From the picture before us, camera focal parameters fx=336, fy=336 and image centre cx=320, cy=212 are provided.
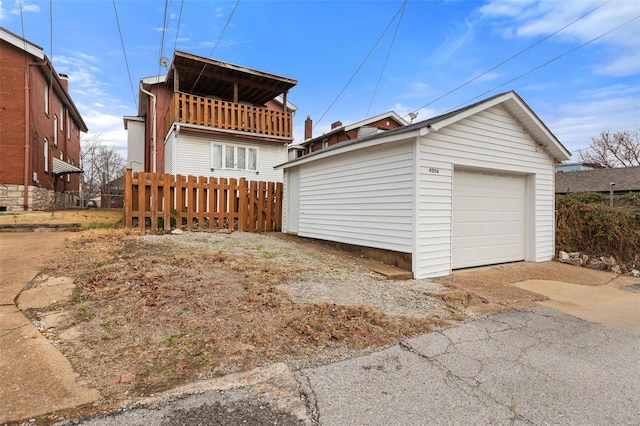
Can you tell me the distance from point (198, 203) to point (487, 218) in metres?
8.12

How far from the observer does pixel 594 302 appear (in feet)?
17.1

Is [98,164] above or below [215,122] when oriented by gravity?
above

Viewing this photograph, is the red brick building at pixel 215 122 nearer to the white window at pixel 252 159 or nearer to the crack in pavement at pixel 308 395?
the white window at pixel 252 159

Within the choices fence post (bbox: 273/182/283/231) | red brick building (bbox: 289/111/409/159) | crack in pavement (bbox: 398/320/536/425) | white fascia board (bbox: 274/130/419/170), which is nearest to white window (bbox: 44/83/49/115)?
fence post (bbox: 273/182/283/231)

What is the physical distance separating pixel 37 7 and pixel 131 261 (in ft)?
18.4

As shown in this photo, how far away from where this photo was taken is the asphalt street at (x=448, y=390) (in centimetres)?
218

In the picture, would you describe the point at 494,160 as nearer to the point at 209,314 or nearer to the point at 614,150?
the point at 209,314

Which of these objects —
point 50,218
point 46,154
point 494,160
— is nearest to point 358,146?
point 494,160

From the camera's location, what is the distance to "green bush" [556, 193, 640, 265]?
804 centimetres

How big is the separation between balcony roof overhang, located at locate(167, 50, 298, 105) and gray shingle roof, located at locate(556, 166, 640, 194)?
19960 millimetres

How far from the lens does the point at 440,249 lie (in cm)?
659

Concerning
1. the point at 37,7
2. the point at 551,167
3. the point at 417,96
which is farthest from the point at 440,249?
the point at 417,96

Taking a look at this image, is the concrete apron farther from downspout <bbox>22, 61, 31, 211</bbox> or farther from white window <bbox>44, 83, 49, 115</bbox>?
white window <bbox>44, 83, 49, 115</bbox>

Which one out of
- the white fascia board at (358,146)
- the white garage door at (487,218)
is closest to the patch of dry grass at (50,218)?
the white fascia board at (358,146)
